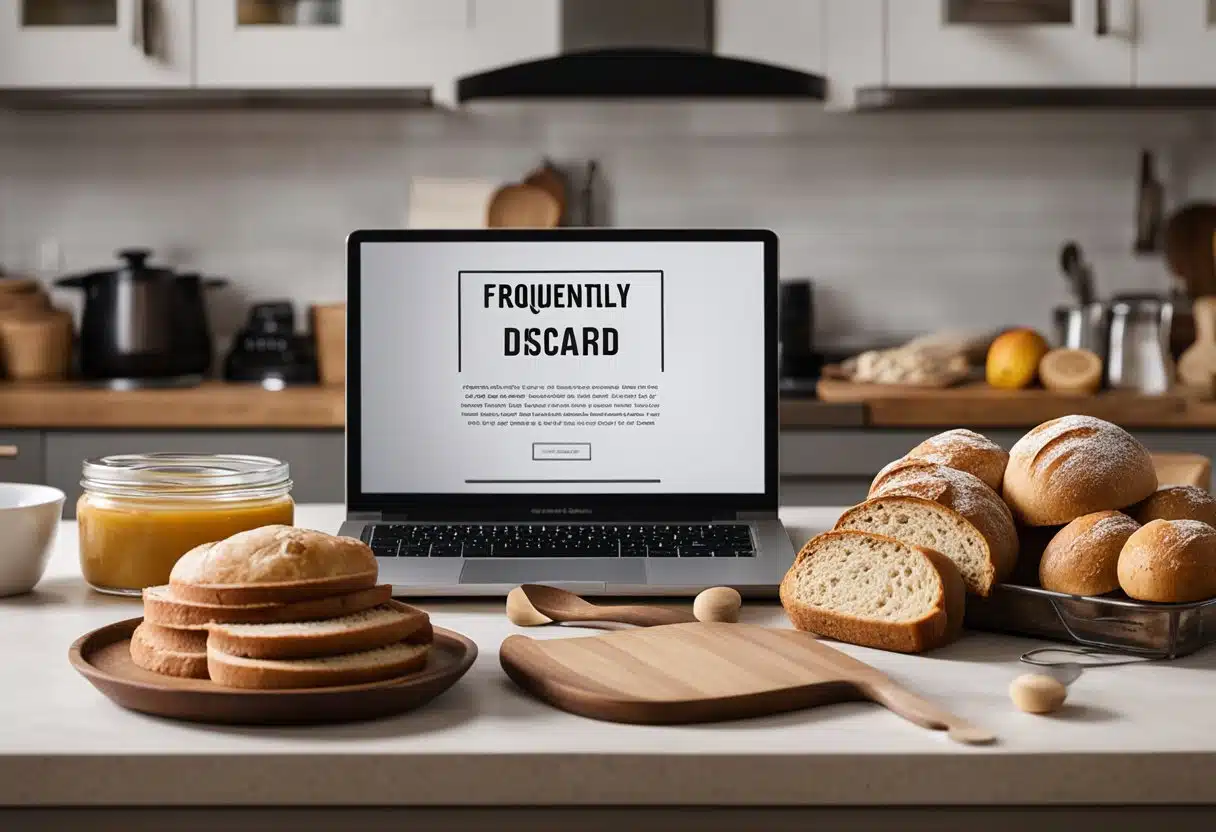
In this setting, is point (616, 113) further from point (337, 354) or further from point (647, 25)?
point (337, 354)

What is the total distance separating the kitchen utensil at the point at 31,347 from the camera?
300 cm

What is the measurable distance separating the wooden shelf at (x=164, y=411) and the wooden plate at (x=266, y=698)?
1858 millimetres

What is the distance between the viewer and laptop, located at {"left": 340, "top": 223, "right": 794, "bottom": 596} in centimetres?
138

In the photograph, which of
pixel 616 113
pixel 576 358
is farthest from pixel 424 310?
pixel 616 113

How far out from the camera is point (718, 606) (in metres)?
1.02

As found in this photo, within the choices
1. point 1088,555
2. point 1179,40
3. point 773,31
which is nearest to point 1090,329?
point 1179,40

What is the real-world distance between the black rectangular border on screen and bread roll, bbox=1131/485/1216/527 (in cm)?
43

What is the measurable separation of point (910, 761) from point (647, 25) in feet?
7.53

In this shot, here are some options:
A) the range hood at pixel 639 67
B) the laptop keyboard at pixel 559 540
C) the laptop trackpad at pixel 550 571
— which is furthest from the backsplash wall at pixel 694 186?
the laptop trackpad at pixel 550 571

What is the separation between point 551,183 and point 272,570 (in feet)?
8.02

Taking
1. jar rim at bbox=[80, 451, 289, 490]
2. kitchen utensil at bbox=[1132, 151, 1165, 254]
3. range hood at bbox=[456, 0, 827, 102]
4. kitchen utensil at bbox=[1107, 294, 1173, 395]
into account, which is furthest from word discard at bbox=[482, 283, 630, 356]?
kitchen utensil at bbox=[1132, 151, 1165, 254]

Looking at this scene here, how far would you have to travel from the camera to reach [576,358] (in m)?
1.38

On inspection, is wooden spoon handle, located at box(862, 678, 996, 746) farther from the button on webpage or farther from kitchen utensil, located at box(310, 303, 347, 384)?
kitchen utensil, located at box(310, 303, 347, 384)

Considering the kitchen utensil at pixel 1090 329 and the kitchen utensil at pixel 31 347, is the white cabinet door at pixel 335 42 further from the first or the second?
the kitchen utensil at pixel 1090 329
